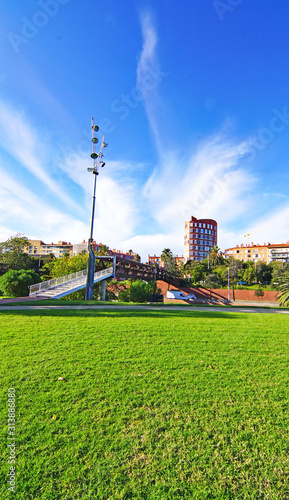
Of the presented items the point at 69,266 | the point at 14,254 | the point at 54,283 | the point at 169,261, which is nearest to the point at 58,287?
the point at 54,283

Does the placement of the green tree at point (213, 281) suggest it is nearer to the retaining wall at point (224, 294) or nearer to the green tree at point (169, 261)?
the retaining wall at point (224, 294)

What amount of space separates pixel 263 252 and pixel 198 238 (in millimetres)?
28071

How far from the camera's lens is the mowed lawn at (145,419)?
7.38ft

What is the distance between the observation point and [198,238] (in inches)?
4444

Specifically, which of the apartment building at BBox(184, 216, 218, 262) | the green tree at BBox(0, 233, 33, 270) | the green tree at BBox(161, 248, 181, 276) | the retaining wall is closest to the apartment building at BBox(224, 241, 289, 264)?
the apartment building at BBox(184, 216, 218, 262)

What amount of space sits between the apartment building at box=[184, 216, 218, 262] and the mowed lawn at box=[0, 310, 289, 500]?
107461 millimetres

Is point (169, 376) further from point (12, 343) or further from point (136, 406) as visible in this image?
point (12, 343)

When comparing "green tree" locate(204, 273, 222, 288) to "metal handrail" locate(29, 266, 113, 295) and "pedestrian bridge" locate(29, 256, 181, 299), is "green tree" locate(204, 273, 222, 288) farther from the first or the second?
"metal handrail" locate(29, 266, 113, 295)

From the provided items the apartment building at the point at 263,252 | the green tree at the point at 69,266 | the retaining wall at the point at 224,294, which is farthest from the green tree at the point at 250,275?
the green tree at the point at 69,266

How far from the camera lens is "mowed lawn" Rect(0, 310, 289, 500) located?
7.38ft

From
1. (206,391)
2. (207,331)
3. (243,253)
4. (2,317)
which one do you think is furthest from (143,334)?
(243,253)

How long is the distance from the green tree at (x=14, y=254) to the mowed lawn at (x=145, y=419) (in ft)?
143

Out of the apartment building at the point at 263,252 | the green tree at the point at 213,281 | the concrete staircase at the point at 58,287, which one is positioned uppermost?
the apartment building at the point at 263,252

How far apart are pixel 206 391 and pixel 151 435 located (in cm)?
122
